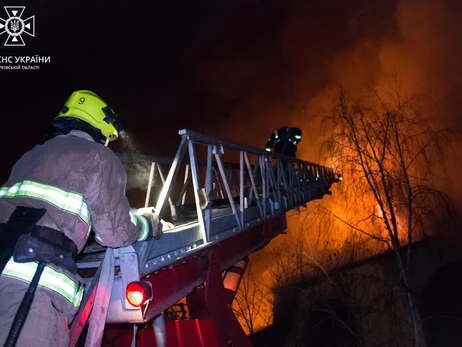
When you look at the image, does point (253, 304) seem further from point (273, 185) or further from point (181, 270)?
point (181, 270)

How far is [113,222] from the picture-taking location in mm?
1670

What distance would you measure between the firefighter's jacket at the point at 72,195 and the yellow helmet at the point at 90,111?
13cm

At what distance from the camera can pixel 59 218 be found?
1538 mm

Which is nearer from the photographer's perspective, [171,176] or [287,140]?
[171,176]

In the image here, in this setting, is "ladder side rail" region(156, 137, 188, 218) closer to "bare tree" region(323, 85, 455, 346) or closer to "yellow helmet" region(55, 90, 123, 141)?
"yellow helmet" region(55, 90, 123, 141)

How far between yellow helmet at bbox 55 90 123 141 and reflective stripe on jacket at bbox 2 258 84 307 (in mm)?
802

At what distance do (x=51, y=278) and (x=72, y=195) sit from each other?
0.38 metres

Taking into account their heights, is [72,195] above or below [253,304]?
below

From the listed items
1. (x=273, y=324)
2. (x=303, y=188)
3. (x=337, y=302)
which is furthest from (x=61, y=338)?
(x=273, y=324)

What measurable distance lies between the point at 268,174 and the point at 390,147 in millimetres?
2735

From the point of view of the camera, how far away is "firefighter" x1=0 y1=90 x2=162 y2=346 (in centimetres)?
139

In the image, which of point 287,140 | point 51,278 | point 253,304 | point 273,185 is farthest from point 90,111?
point 253,304

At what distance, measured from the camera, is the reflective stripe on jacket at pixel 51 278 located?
1.41 meters

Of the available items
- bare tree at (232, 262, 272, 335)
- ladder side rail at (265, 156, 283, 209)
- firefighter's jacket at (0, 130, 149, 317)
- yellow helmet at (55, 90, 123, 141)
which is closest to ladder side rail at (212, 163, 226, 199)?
ladder side rail at (265, 156, 283, 209)
